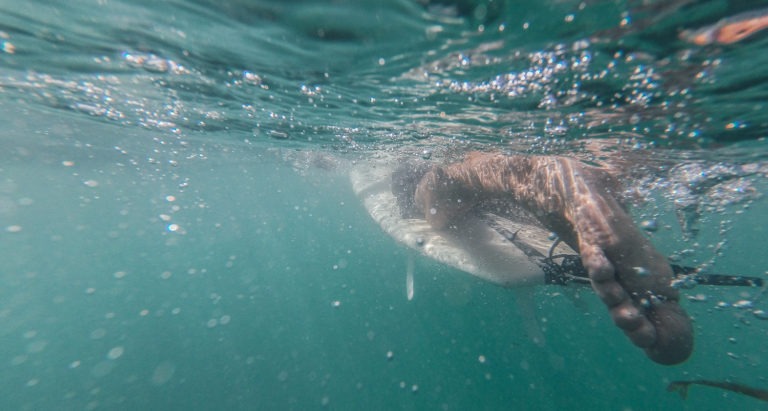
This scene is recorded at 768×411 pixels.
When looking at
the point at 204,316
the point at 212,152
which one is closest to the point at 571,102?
the point at 212,152

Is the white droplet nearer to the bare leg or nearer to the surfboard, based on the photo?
the surfboard

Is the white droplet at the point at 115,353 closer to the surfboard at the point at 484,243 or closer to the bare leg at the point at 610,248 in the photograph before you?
the surfboard at the point at 484,243

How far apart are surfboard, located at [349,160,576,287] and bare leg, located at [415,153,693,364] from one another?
1171mm

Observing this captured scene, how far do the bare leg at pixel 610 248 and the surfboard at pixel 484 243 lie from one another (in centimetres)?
117

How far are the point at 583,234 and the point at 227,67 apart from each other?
713 cm

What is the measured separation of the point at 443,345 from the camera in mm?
15359

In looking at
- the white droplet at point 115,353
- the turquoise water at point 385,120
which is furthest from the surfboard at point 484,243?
the white droplet at point 115,353

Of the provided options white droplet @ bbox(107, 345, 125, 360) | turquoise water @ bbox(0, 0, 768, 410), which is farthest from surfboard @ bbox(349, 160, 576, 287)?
white droplet @ bbox(107, 345, 125, 360)

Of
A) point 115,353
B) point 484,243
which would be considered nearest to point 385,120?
point 484,243

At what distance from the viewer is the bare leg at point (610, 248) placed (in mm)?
3820

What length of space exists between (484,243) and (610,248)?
5.09m

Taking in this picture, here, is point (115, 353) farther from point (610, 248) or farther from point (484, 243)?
point (610, 248)

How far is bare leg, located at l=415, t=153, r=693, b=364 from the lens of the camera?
3.82 m

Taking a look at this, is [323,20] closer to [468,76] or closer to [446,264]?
[468,76]
